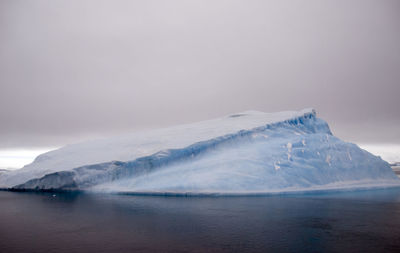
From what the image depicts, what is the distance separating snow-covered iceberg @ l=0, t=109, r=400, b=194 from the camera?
12.0m

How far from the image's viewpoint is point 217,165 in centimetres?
1235

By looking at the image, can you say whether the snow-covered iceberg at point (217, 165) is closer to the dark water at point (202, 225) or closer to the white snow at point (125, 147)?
the white snow at point (125, 147)

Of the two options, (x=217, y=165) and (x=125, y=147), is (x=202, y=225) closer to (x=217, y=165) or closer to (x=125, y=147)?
(x=217, y=165)

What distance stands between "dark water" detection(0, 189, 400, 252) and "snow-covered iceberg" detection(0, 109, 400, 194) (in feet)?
4.58

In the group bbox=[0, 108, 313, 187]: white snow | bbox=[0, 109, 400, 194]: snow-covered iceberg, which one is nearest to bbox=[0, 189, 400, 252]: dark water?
bbox=[0, 109, 400, 194]: snow-covered iceberg

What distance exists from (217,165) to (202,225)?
5.44 meters

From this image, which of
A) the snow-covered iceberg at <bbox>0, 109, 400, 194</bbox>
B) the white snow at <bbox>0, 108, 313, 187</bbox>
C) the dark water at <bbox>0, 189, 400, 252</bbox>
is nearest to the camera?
the dark water at <bbox>0, 189, 400, 252</bbox>

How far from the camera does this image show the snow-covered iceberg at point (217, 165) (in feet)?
39.2

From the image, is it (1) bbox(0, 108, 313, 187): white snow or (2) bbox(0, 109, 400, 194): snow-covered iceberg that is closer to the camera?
(2) bbox(0, 109, 400, 194): snow-covered iceberg

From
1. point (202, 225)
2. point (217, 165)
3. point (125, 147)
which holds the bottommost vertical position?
point (202, 225)

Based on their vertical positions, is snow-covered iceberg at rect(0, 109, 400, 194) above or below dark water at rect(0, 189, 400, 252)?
above

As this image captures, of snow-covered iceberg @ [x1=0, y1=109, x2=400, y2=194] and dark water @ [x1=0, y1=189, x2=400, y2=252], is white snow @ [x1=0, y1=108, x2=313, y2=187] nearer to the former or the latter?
snow-covered iceberg @ [x1=0, y1=109, x2=400, y2=194]

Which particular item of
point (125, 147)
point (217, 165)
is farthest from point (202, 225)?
point (125, 147)

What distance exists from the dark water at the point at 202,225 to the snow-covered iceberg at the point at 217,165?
4.58 ft
